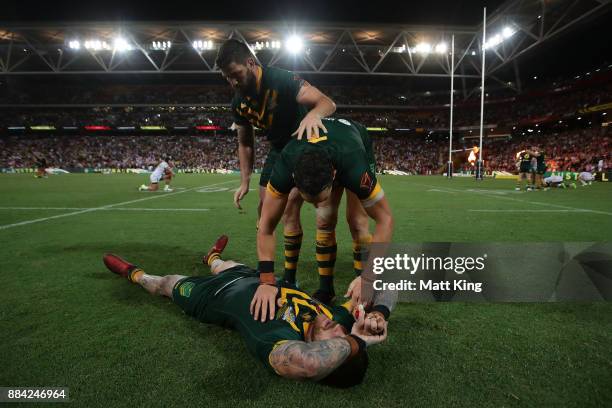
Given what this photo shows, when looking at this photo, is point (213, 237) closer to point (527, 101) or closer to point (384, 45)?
point (384, 45)

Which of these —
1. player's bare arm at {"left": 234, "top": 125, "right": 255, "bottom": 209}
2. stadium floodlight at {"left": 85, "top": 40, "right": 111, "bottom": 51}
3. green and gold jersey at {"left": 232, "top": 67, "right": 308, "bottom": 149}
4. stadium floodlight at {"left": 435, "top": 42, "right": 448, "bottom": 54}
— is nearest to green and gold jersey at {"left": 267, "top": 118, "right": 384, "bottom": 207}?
green and gold jersey at {"left": 232, "top": 67, "right": 308, "bottom": 149}

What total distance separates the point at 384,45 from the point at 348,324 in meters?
42.1

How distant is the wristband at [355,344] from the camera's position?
183 centimetres

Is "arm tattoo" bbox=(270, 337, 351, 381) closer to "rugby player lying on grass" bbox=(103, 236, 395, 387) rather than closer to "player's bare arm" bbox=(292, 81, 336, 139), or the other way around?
"rugby player lying on grass" bbox=(103, 236, 395, 387)

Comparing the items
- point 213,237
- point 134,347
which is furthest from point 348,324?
point 213,237

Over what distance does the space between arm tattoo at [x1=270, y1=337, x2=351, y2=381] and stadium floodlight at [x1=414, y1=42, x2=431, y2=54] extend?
40.3 m

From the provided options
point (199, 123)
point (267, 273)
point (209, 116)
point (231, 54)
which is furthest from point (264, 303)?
point (209, 116)

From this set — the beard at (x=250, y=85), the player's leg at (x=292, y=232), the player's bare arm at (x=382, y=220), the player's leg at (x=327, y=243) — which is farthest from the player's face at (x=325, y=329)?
the beard at (x=250, y=85)

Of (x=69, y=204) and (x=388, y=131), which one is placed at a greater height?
(x=388, y=131)

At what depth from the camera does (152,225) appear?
23.3ft

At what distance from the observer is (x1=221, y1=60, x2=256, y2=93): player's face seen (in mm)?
3076

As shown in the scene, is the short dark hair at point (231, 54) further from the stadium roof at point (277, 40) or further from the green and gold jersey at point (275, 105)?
the stadium roof at point (277, 40)

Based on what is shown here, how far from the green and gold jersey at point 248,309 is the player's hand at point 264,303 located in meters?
0.04

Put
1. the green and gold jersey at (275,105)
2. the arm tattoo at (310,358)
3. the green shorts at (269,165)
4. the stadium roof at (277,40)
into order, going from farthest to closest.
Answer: the stadium roof at (277,40), the green shorts at (269,165), the green and gold jersey at (275,105), the arm tattoo at (310,358)
